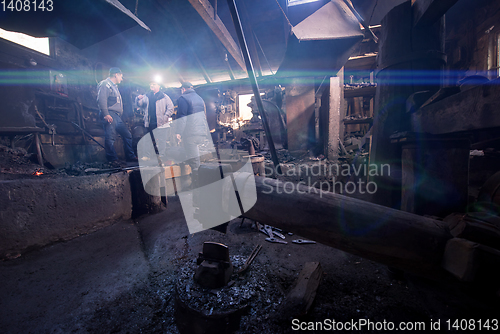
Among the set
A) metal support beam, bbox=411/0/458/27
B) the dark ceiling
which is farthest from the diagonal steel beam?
metal support beam, bbox=411/0/458/27

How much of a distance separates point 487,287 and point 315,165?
3631mm

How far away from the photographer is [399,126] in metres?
2.43

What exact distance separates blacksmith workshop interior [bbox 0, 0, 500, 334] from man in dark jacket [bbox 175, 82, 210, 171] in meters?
0.06

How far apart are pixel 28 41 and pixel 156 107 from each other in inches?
174

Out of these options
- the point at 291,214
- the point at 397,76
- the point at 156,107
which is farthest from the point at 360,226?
the point at 156,107

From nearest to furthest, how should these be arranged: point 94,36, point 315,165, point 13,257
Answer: point 13,257 → point 94,36 → point 315,165

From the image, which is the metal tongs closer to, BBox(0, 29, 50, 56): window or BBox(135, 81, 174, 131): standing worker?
BBox(135, 81, 174, 131): standing worker

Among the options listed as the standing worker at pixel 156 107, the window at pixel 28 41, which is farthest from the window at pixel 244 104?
the window at pixel 28 41

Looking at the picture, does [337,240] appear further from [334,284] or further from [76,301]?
[76,301]

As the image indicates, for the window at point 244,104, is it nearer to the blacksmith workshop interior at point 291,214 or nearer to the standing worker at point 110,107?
the blacksmith workshop interior at point 291,214

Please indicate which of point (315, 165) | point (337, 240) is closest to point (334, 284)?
point (337, 240)

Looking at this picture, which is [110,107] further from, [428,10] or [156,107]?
[428,10]

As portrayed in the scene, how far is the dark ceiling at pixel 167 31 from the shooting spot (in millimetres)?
2307

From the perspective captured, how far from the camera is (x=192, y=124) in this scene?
202 inches
